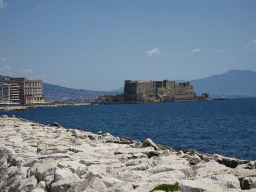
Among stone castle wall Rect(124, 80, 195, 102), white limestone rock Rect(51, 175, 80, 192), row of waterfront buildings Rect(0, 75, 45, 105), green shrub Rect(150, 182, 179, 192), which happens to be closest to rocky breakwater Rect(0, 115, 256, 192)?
white limestone rock Rect(51, 175, 80, 192)

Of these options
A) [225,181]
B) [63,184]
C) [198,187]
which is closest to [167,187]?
[198,187]

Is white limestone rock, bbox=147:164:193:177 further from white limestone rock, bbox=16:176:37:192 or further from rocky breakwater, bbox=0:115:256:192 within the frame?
white limestone rock, bbox=16:176:37:192

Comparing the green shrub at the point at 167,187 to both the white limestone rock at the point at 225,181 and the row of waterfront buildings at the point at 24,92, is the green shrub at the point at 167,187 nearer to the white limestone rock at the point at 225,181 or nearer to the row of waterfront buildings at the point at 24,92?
the white limestone rock at the point at 225,181

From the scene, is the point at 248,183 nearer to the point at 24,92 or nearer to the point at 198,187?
the point at 198,187

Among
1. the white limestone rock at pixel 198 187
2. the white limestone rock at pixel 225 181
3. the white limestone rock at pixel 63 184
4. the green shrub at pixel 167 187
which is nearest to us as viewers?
the white limestone rock at pixel 198 187

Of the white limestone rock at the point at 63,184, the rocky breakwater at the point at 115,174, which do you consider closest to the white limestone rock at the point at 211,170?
the rocky breakwater at the point at 115,174

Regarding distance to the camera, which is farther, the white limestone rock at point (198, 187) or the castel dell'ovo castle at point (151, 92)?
the castel dell'ovo castle at point (151, 92)

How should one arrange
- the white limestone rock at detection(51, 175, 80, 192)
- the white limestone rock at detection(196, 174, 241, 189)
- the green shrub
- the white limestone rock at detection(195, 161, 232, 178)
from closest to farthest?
the white limestone rock at detection(196, 174, 241, 189)
the green shrub
the white limestone rock at detection(51, 175, 80, 192)
the white limestone rock at detection(195, 161, 232, 178)

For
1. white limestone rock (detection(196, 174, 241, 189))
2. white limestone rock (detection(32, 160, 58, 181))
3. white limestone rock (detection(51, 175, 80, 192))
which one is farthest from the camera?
white limestone rock (detection(32, 160, 58, 181))

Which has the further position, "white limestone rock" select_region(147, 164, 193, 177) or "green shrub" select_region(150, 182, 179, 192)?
"white limestone rock" select_region(147, 164, 193, 177)

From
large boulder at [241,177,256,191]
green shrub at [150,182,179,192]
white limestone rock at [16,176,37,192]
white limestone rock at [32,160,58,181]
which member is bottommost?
white limestone rock at [16,176,37,192]

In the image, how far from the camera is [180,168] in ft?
16.9

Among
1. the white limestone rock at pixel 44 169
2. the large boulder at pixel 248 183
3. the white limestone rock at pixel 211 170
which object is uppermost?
the large boulder at pixel 248 183

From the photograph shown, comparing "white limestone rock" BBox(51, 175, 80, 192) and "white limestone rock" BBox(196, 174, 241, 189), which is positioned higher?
"white limestone rock" BBox(196, 174, 241, 189)
